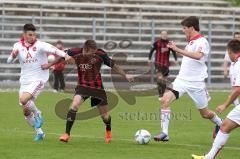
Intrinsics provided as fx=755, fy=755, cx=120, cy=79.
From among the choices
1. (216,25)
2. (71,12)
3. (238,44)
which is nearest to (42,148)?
(238,44)

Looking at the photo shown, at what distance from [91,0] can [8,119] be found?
19485mm

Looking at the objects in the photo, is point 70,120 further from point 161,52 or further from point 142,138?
point 161,52

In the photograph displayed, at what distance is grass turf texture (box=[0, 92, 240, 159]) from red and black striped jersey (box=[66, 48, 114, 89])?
1.17 metres

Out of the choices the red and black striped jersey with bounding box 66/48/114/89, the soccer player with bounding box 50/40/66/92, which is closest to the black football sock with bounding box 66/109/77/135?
the red and black striped jersey with bounding box 66/48/114/89

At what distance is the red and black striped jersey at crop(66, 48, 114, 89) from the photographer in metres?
14.9

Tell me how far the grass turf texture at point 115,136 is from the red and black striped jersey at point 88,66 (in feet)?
3.84

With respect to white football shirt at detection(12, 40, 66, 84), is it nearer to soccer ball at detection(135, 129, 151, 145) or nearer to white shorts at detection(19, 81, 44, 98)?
white shorts at detection(19, 81, 44, 98)

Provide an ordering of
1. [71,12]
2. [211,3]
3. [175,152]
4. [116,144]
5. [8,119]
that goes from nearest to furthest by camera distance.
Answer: [175,152], [116,144], [8,119], [71,12], [211,3]

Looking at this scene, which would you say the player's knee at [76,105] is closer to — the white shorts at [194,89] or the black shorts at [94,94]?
the black shorts at [94,94]

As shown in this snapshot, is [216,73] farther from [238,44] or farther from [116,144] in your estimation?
[238,44]

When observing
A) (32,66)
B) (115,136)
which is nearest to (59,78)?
(115,136)

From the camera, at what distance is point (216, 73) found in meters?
37.8

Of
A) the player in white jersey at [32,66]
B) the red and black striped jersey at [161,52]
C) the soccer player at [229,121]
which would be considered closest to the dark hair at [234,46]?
the soccer player at [229,121]

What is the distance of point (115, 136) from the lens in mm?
16188
